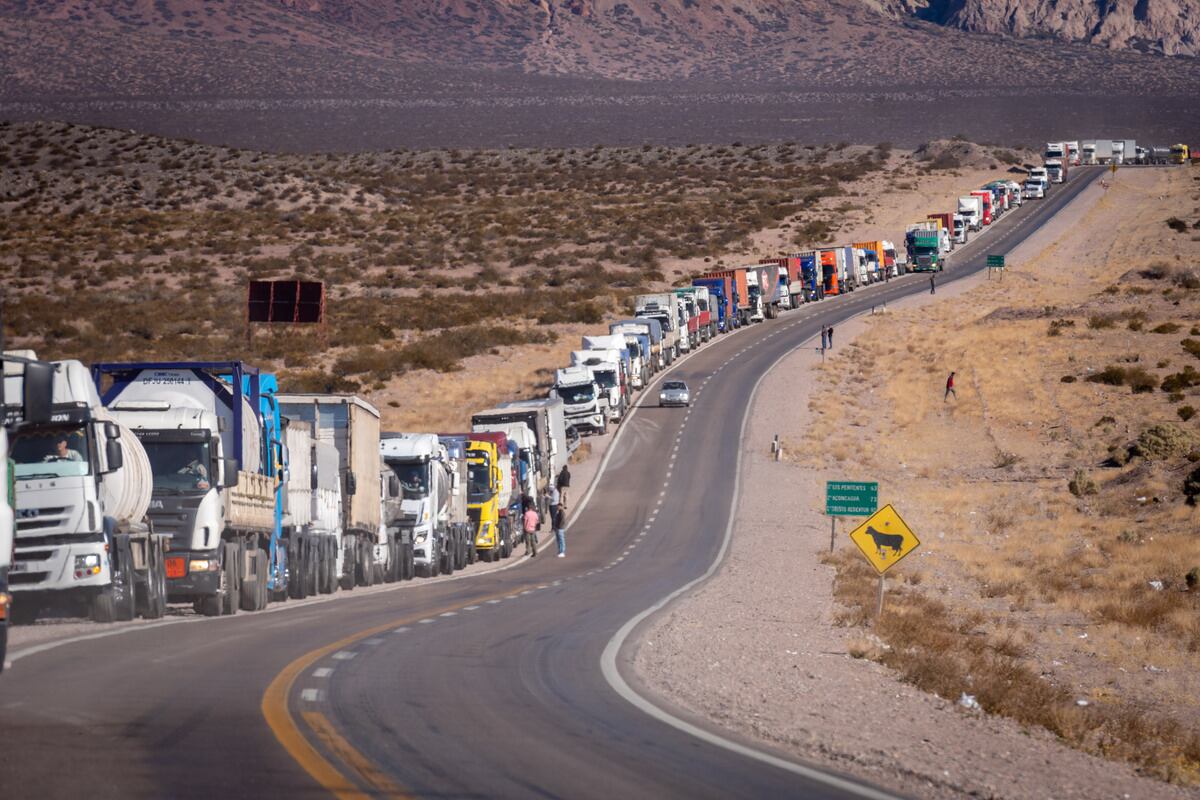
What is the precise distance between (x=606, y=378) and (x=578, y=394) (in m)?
1.96

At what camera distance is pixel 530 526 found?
4050 cm

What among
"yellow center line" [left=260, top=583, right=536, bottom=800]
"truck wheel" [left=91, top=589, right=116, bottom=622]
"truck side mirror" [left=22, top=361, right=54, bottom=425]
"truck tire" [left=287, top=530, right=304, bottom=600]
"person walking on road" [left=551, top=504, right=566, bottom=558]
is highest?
"truck side mirror" [left=22, top=361, right=54, bottom=425]

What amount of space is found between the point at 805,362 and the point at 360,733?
223ft

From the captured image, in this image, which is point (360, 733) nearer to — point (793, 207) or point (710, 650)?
point (710, 650)

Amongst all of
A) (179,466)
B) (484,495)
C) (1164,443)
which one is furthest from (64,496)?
(1164,443)

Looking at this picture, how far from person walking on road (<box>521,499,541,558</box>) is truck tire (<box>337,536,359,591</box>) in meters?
10.2

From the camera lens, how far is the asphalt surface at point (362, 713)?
1042 cm

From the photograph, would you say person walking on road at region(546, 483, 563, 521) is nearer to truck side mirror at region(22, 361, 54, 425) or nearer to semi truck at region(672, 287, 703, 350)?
truck side mirror at region(22, 361, 54, 425)

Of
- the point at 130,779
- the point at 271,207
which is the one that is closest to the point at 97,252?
the point at 271,207

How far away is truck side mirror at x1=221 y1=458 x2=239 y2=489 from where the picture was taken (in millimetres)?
21328

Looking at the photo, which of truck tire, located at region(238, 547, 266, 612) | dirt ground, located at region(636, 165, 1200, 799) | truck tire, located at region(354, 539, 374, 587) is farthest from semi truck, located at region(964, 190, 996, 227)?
truck tire, located at region(238, 547, 266, 612)

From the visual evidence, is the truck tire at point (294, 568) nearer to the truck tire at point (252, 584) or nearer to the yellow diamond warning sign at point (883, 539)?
the truck tire at point (252, 584)

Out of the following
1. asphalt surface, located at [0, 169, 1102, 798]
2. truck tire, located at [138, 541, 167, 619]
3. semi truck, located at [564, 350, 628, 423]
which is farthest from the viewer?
semi truck, located at [564, 350, 628, 423]

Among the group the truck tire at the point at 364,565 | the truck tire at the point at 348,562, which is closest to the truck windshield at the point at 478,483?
the truck tire at the point at 364,565
